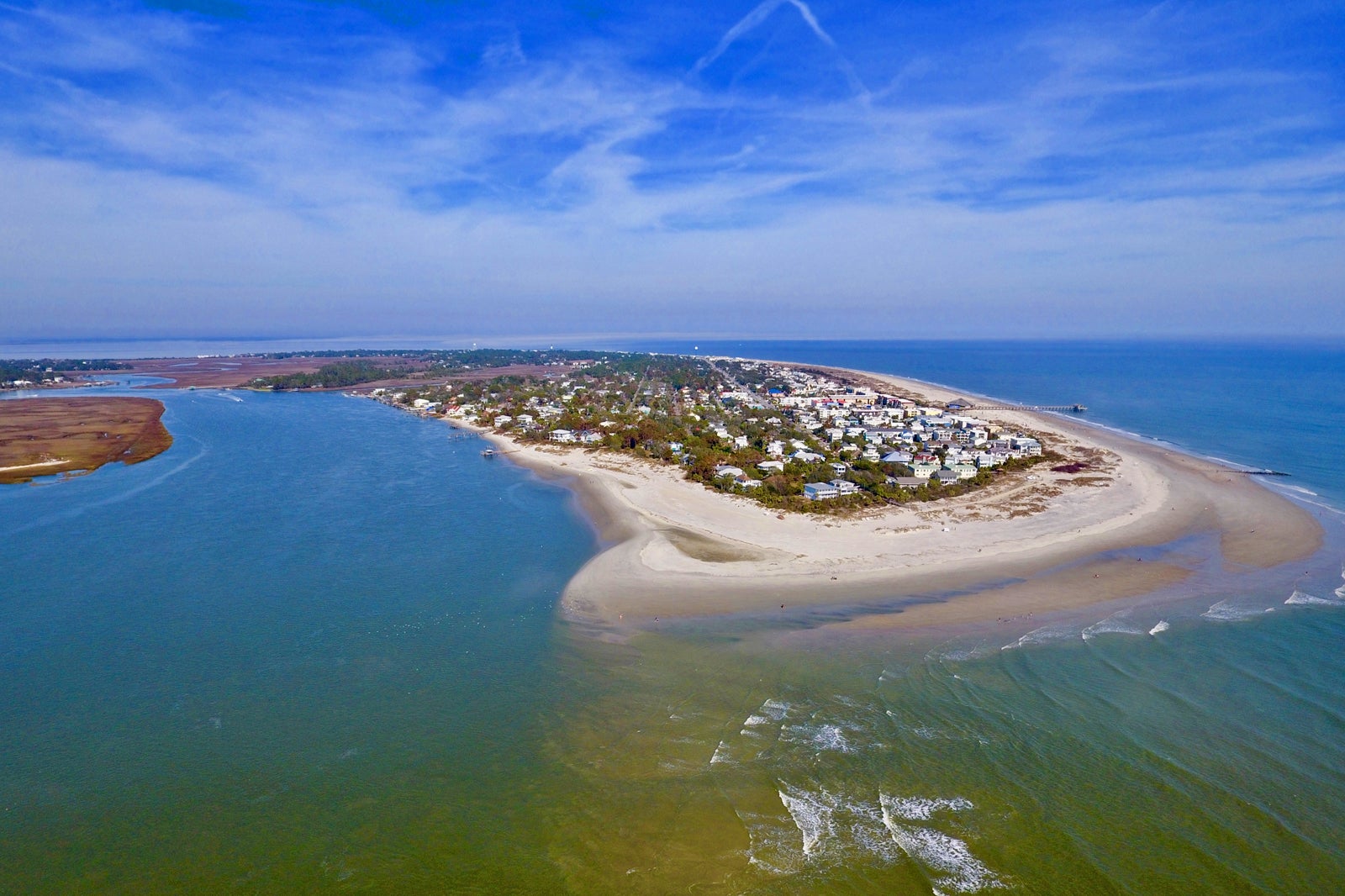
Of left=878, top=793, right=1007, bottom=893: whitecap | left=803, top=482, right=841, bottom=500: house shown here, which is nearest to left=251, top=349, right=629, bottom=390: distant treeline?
left=803, top=482, right=841, bottom=500: house

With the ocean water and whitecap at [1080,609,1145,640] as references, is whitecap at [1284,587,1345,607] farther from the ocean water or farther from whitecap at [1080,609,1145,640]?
whitecap at [1080,609,1145,640]

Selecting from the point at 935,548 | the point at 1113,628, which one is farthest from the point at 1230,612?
the point at 935,548

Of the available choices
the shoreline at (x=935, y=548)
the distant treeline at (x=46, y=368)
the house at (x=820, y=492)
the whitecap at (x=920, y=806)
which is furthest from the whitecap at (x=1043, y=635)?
the distant treeline at (x=46, y=368)

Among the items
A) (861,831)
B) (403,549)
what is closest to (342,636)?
(403,549)

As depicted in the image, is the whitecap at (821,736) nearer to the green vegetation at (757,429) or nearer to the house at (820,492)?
the green vegetation at (757,429)

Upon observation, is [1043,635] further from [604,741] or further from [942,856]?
[604,741]

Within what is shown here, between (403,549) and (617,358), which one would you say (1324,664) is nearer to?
(403,549)
